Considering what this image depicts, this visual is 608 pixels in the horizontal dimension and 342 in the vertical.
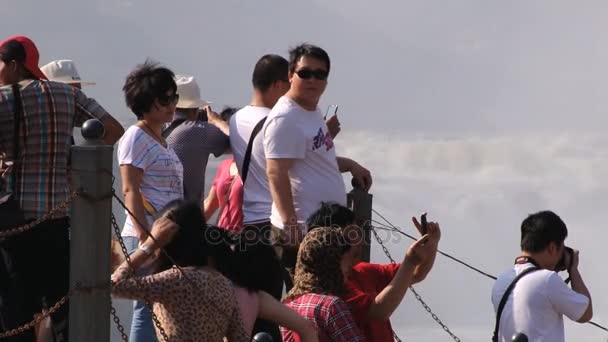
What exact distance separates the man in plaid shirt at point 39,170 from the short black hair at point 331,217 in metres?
1.19

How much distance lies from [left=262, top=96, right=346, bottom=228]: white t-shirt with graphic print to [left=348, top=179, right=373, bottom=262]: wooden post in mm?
797

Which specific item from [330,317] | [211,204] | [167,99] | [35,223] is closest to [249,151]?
[167,99]

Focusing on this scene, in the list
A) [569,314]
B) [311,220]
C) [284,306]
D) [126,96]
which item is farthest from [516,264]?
[126,96]

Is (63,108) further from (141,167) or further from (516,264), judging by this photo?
(516,264)

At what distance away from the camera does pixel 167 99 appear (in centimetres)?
731

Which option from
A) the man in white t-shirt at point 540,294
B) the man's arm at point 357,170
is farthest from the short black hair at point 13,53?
the man in white t-shirt at point 540,294

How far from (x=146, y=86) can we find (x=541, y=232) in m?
2.20

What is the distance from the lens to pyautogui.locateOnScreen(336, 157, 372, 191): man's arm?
27.2 feet

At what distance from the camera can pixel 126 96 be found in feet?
24.2

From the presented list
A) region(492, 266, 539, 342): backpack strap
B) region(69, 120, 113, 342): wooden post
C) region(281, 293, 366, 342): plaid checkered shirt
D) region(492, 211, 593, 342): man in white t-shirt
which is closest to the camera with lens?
region(492, 211, 593, 342): man in white t-shirt

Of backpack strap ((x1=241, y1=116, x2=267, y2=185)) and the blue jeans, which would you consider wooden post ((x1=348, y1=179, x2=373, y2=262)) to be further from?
the blue jeans

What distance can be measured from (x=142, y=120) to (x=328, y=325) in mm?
1804

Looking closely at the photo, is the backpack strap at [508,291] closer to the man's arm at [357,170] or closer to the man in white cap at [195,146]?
the man's arm at [357,170]

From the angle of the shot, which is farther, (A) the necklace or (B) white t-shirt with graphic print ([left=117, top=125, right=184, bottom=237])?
(A) the necklace
